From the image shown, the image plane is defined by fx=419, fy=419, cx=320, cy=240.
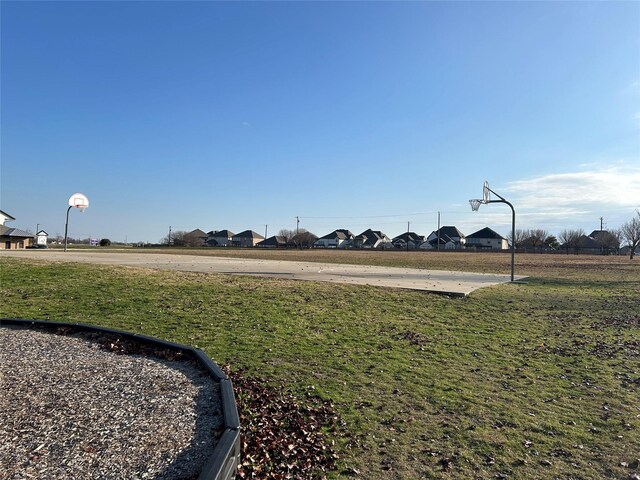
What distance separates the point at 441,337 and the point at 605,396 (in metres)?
3.35

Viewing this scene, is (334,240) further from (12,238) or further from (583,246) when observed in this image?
(12,238)

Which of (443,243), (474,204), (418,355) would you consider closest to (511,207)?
(474,204)

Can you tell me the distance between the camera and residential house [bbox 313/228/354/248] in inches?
5787

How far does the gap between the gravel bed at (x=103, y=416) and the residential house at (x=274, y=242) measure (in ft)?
406

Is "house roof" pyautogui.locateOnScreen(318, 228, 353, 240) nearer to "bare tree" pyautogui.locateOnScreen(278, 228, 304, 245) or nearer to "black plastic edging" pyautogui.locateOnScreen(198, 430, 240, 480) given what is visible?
"bare tree" pyautogui.locateOnScreen(278, 228, 304, 245)

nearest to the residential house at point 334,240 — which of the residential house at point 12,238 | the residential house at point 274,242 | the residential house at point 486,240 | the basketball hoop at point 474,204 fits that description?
the residential house at point 274,242

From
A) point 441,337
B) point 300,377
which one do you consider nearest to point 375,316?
point 441,337

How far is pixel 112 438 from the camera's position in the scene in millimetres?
3523

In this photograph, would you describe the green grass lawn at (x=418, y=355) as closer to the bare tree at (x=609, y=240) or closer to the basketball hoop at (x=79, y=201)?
the basketball hoop at (x=79, y=201)

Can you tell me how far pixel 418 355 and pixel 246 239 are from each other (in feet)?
492

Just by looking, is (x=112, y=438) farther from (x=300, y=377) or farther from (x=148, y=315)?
(x=148, y=315)

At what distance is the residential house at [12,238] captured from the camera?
4886cm

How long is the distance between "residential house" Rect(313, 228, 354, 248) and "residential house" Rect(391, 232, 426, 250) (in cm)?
1761

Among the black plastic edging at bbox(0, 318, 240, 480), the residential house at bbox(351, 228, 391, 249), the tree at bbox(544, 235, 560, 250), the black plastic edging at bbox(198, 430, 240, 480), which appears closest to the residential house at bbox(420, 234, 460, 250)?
the residential house at bbox(351, 228, 391, 249)
